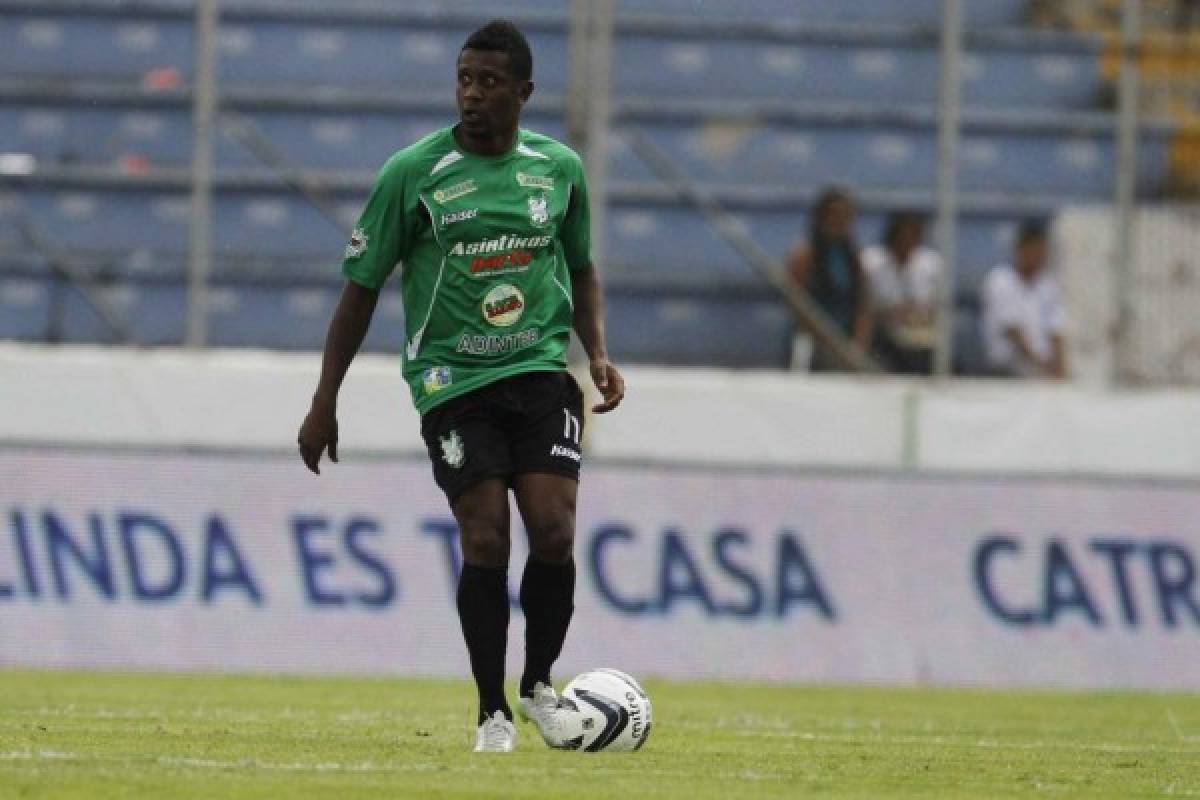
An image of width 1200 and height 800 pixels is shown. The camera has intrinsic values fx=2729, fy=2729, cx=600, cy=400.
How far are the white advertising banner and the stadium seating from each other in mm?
1346

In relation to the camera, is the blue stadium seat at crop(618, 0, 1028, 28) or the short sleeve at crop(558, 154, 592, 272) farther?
the blue stadium seat at crop(618, 0, 1028, 28)

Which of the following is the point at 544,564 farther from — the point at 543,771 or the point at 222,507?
the point at 222,507

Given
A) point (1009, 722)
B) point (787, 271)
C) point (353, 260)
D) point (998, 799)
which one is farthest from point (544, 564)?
point (787, 271)

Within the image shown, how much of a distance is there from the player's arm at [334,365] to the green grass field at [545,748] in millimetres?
912

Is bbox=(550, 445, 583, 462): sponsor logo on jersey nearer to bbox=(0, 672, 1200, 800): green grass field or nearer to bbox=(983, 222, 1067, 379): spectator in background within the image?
bbox=(0, 672, 1200, 800): green grass field

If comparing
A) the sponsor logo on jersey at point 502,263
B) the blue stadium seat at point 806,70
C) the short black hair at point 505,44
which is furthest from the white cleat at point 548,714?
the blue stadium seat at point 806,70

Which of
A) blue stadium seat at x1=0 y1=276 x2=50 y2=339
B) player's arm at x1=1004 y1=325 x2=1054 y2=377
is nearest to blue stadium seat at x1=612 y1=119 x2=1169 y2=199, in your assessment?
player's arm at x1=1004 y1=325 x2=1054 y2=377

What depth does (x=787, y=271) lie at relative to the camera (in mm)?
15867

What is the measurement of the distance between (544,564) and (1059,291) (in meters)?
8.49

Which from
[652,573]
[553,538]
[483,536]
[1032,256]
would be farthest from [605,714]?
[1032,256]

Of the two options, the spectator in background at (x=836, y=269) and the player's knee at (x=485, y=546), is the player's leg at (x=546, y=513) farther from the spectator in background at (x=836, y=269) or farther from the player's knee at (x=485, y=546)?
the spectator in background at (x=836, y=269)

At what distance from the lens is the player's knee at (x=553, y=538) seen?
8.19 metres

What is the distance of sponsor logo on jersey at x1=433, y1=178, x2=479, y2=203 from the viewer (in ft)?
26.9

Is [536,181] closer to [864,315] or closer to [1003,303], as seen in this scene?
[864,315]
